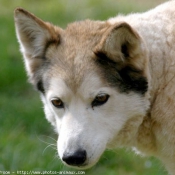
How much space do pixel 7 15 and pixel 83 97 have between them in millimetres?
6835

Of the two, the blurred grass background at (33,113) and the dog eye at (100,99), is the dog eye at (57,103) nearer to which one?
the dog eye at (100,99)

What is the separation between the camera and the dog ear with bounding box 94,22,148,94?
15.4 ft

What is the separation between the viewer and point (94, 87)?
15.4 ft

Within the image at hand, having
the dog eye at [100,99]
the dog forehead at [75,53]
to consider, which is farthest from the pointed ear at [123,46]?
the dog eye at [100,99]

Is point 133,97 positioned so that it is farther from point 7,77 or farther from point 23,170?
point 7,77

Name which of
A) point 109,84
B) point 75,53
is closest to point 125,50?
point 109,84

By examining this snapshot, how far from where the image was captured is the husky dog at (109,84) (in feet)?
15.2

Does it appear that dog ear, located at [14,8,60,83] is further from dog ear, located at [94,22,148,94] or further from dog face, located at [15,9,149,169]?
dog ear, located at [94,22,148,94]

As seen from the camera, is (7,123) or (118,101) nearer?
(118,101)

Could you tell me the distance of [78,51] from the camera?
4840 millimetres

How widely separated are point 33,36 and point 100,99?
3.17 feet

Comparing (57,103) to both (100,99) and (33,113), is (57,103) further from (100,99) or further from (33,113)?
(33,113)

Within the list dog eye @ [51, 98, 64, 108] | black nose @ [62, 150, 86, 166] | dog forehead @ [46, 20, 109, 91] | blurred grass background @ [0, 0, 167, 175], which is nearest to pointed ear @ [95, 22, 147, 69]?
dog forehead @ [46, 20, 109, 91]

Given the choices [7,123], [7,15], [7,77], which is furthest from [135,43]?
[7,15]
